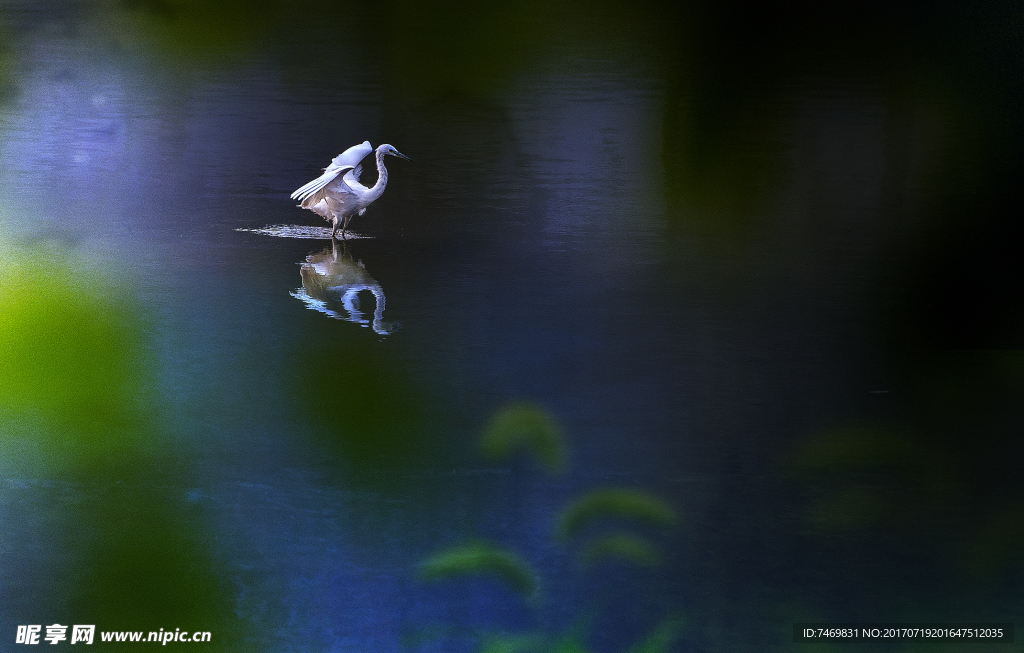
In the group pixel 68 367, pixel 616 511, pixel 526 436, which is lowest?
pixel 616 511

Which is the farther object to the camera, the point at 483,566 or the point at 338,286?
the point at 338,286

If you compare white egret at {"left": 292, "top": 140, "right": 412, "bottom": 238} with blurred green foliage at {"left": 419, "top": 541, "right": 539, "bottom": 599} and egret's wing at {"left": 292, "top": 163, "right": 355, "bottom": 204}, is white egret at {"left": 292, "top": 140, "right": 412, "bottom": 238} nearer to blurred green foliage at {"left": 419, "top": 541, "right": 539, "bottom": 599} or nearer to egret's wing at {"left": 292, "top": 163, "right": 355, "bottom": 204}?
egret's wing at {"left": 292, "top": 163, "right": 355, "bottom": 204}

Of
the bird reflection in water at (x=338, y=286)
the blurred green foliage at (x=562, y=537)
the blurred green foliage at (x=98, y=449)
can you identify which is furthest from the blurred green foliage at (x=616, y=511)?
the blurred green foliage at (x=98, y=449)

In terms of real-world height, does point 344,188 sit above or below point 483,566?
above

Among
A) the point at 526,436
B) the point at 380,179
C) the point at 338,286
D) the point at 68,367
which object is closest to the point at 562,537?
the point at 526,436

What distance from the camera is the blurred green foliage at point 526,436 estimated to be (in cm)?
226

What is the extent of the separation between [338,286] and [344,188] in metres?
0.30

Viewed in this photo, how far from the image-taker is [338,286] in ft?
7.66

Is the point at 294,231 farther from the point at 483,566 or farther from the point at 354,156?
the point at 483,566

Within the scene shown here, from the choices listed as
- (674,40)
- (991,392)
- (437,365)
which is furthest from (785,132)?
(437,365)

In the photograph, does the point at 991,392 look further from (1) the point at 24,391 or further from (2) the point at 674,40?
(1) the point at 24,391

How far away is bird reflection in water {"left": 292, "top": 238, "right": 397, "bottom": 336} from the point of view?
91.5 inches

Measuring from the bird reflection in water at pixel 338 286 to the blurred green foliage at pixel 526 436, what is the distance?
0.44 metres

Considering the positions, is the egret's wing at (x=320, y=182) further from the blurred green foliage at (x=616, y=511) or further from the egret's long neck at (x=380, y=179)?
the blurred green foliage at (x=616, y=511)
